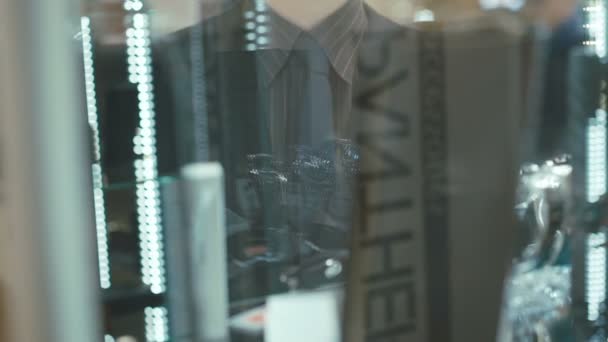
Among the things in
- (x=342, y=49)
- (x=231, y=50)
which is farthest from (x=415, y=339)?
(x=231, y=50)

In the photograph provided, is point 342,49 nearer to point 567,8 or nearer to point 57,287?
point 567,8

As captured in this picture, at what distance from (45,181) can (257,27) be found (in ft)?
1.13

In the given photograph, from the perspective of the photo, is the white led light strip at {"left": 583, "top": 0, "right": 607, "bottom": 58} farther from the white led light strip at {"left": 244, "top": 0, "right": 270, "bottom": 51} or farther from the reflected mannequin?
the white led light strip at {"left": 244, "top": 0, "right": 270, "bottom": 51}

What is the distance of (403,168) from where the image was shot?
0.62 metres

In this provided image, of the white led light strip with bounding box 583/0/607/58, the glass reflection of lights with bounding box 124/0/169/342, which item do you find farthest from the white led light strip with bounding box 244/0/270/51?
the white led light strip with bounding box 583/0/607/58

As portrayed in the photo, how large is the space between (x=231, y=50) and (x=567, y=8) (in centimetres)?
42

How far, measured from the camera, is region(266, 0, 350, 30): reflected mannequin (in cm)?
79

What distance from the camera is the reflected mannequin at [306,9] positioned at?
787 mm

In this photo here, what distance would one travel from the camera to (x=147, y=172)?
3.37 feet

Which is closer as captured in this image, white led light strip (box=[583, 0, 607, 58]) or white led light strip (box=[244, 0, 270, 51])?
white led light strip (box=[583, 0, 607, 58])

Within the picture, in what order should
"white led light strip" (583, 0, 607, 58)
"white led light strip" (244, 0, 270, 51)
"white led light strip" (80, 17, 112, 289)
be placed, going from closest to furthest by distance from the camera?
1. "white led light strip" (583, 0, 607, 58)
2. "white led light strip" (244, 0, 270, 51)
3. "white led light strip" (80, 17, 112, 289)

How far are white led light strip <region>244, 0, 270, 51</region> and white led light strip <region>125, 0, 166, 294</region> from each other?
18 cm

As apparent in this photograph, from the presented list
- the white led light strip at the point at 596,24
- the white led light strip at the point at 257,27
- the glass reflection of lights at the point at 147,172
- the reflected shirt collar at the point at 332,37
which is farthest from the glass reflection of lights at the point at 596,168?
the glass reflection of lights at the point at 147,172

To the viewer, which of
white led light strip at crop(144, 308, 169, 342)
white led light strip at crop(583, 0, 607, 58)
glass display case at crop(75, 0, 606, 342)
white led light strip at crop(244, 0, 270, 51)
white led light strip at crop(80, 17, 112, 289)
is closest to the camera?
glass display case at crop(75, 0, 606, 342)
